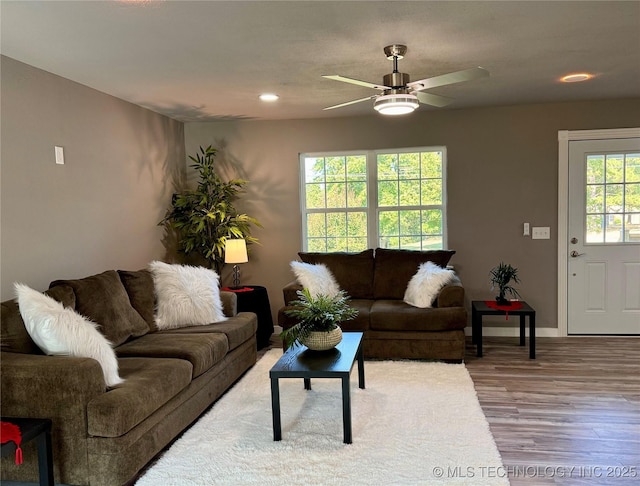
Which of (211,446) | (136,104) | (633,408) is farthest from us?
(136,104)

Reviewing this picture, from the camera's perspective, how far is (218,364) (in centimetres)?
350

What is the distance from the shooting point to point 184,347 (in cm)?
320

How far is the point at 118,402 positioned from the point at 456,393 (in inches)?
90.7

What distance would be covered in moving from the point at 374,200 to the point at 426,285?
1.38 meters

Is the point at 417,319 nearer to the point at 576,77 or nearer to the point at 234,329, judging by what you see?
the point at 234,329

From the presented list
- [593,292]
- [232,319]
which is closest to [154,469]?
[232,319]

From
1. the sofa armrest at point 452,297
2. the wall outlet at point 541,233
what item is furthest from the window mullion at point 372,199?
the wall outlet at point 541,233

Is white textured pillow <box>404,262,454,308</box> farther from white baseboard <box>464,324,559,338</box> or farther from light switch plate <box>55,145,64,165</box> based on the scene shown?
light switch plate <box>55,145,64,165</box>

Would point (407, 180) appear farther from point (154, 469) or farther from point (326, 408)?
point (154, 469)

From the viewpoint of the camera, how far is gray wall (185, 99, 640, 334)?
16.5 ft

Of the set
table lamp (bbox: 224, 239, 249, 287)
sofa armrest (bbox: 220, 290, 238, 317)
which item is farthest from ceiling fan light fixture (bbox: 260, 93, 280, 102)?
sofa armrest (bbox: 220, 290, 238, 317)

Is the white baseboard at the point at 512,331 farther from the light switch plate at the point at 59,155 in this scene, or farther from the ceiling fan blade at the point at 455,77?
the light switch plate at the point at 59,155

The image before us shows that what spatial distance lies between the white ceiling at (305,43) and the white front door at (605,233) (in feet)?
2.74

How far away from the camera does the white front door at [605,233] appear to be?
16.1ft
